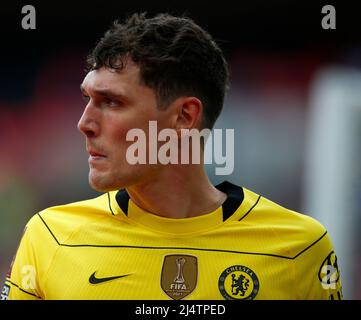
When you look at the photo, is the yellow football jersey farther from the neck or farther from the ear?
the ear

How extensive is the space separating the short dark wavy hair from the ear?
0.09 feet

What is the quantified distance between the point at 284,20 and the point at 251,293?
3.01m

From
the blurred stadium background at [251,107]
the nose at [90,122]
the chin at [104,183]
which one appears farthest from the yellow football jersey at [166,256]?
the blurred stadium background at [251,107]

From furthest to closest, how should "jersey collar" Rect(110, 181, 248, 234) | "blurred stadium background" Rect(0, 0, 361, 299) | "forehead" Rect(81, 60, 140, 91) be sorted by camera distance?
1. "blurred stadium background" Rect(0, 0, 361, 299)
2. "jersey collar" Rect(110, 181, 248, 234)
3. "forehead" Rect(81, 60, 140, 91)

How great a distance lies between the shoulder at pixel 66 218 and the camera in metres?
2.46

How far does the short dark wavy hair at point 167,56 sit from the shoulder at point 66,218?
515 millimetres

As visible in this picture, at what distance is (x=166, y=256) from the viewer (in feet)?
7.86

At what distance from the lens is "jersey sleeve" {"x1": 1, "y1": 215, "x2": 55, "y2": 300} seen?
235 centimetres

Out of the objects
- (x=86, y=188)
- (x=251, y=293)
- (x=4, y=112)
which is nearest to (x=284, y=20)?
(x=86, y=188)

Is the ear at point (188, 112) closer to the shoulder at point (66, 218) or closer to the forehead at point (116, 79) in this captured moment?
the forehead at point (116, 79)

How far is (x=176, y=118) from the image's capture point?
2438mm

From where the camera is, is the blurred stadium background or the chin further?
the blurred stadium background

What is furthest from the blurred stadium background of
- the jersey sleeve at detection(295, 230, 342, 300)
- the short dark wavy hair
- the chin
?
the chin
